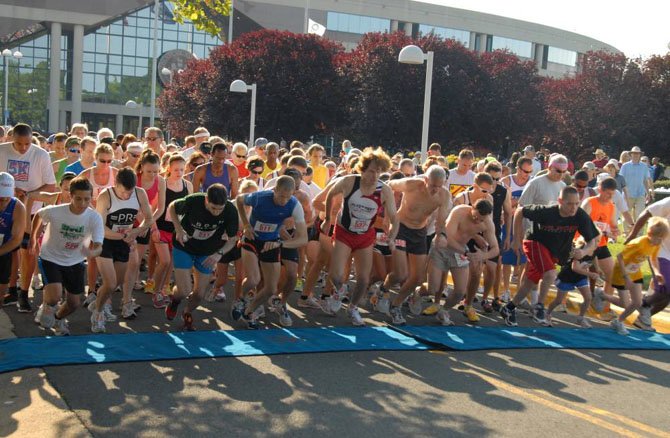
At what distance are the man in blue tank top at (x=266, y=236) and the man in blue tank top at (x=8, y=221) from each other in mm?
2187

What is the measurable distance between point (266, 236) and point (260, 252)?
0.58 ft

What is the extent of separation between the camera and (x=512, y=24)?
6994 centimetres

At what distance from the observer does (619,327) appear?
31.3 ft

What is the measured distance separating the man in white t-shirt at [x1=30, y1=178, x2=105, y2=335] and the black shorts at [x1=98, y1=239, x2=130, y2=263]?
16.0 inches

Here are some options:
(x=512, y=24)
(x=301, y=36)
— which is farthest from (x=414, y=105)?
(x=512, y=24)

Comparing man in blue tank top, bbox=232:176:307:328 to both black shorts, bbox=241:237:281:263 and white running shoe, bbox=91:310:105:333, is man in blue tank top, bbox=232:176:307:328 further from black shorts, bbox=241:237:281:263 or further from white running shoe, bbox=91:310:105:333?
white running shoe, bbox=91:310:105:333

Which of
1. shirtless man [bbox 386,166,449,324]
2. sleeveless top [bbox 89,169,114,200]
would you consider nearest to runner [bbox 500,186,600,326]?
shirtless man [bbox 386,166,449,324]

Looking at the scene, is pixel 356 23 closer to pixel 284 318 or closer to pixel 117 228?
pixel 284 318

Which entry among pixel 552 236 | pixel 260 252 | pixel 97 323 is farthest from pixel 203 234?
pixel 552 236

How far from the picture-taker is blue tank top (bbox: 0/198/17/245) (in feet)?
25.6

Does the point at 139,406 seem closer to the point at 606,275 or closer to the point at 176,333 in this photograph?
the point at 176,333

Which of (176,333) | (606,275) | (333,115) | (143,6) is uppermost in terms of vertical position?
(143,6)

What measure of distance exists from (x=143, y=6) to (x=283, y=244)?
61811 millimetres

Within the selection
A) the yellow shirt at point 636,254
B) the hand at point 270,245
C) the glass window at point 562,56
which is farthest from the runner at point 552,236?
the glass window at point 562,56
